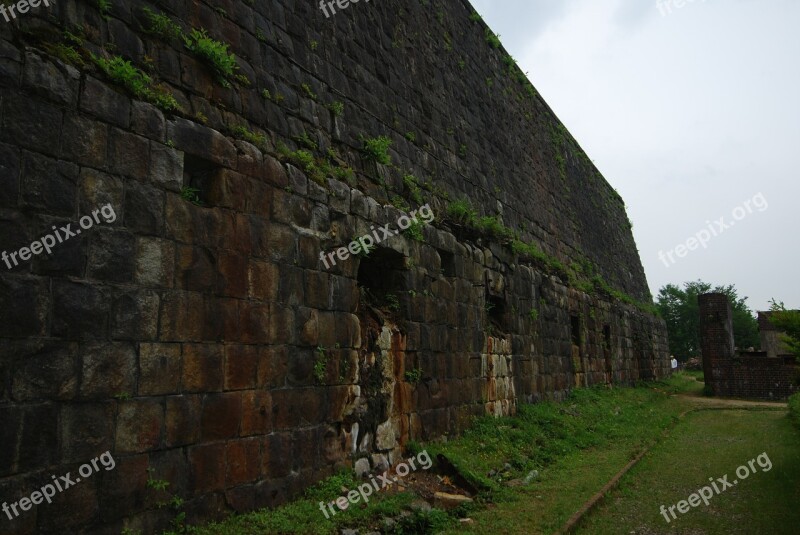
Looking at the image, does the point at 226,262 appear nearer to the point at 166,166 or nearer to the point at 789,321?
the point at 166,166

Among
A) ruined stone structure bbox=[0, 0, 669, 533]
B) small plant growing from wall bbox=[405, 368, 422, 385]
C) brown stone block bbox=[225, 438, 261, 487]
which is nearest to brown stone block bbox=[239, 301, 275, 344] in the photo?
ruined stone structure bbox=[0, 0, 669, 533]

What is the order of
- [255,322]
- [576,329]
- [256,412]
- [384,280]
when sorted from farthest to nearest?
[576,329] → [384,280] → [255,322] → [256,412]

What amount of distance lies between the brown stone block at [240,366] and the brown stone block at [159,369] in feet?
1.80

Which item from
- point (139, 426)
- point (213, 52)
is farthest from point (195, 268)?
point (213, 52)

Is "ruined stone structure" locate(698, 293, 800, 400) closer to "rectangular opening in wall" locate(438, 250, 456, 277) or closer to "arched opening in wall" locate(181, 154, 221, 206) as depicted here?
"rectangular opening in wall" locate(438, 250, 456, 277)

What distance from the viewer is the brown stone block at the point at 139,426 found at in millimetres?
4512

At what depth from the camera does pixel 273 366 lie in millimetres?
5984

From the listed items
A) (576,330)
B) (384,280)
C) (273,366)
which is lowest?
(273,366)

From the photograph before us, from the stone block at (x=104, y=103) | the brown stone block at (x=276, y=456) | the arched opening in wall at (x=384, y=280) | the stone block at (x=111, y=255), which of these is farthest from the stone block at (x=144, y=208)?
the arched opening in wall at (x=384, y=280)

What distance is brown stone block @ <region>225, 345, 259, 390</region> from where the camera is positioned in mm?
5488

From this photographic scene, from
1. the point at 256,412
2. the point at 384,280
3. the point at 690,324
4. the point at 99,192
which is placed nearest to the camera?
the point at 99,192

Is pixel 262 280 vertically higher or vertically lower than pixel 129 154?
lower

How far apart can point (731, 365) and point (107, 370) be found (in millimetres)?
24765

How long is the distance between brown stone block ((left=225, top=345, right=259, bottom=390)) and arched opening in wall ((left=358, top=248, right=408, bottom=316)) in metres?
2.80
